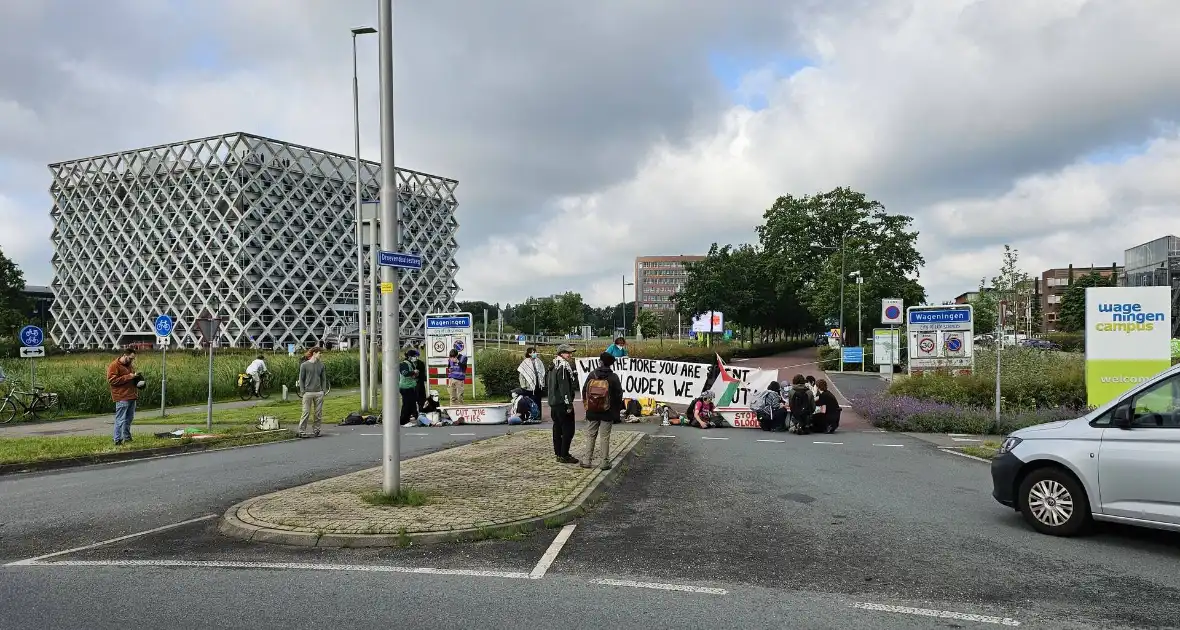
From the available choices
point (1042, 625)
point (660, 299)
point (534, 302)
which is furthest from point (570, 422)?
point (660, 299)

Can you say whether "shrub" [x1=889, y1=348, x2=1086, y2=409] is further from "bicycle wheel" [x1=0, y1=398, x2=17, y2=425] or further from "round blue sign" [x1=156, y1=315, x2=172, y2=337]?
"bicycle wheel" [x1=0, y1=398, x2=17, y2=425]

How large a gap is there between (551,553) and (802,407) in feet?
37.9

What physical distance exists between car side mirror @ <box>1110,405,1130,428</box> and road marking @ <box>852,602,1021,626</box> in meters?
2.79

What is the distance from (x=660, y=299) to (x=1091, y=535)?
18934 cm

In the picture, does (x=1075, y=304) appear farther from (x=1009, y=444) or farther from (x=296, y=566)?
(x=296, y=566)

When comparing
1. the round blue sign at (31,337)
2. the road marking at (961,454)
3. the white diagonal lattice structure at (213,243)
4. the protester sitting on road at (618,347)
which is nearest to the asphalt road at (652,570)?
the road marking at (961,454)

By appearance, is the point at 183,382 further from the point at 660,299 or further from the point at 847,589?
the point at 660,299

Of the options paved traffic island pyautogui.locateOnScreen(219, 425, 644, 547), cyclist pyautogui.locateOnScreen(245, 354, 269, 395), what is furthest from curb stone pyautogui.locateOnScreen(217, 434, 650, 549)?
cyclist pyautogui.locateOnScreen(245, 354, 269, 395)

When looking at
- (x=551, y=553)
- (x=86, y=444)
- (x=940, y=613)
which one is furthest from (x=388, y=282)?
(x=86, y=444)

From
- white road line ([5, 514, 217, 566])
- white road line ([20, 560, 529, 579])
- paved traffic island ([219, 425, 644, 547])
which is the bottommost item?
white road line ([5, 514, 217, 566])

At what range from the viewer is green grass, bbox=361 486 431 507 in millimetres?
7766

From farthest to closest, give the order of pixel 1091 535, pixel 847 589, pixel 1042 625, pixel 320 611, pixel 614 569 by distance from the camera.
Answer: pixel 1091 535
pixel 614 569
pixel 847 589
pixel 320 611
pixel 1042 625

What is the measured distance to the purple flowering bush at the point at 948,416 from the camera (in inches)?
634

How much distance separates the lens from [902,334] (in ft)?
159
